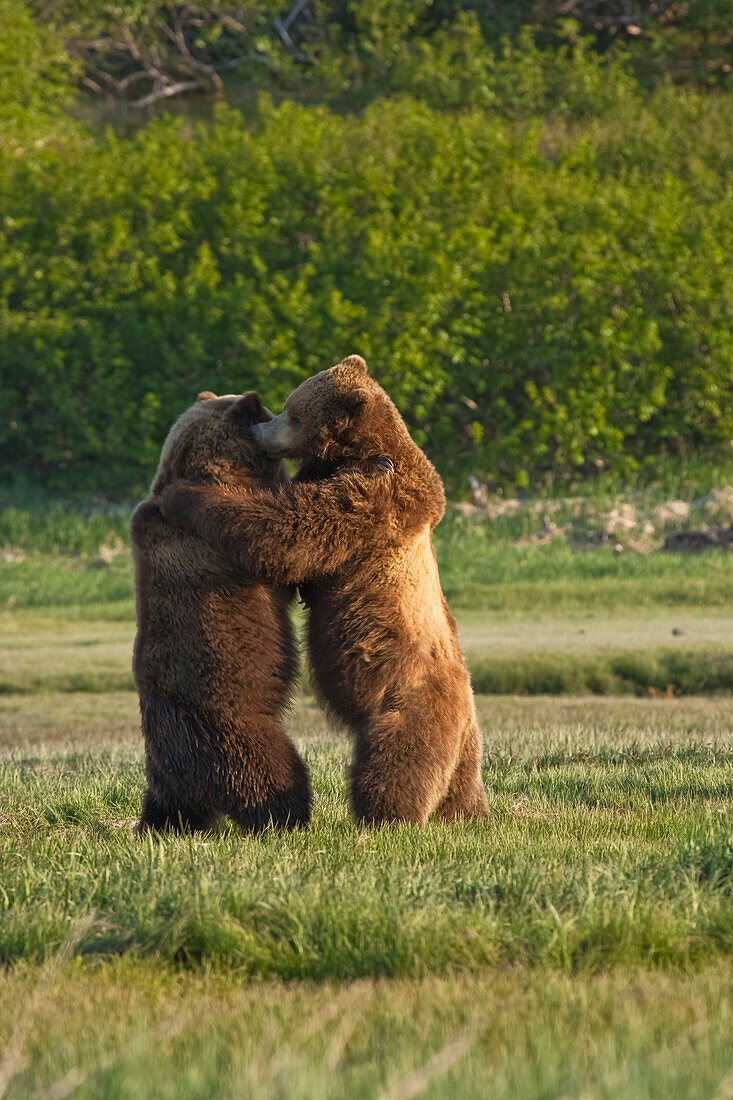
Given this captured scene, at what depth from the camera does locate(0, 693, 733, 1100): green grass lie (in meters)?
2.17

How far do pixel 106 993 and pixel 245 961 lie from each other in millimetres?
384

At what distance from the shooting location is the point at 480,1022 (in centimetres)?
242

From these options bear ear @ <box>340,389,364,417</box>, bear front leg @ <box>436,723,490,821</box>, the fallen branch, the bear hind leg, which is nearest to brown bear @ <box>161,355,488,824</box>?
bear ear @ <box>340,389,364,417</box>

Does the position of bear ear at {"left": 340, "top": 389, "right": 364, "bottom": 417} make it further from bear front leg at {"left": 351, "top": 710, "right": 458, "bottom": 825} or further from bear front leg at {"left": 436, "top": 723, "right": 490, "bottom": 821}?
bear front leg at {"left": 436, "top": 723, "right": 490, "bottom": 821}

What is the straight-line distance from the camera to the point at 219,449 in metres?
4.38

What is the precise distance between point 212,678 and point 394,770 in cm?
64

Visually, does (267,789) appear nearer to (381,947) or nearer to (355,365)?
(381,947)

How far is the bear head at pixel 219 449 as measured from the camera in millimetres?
Answer: 4332

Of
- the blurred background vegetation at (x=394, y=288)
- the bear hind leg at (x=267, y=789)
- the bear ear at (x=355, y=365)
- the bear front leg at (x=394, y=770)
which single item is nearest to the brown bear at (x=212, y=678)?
the bear hind leg at (x=267, y=789)

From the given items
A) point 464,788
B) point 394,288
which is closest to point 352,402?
point 464,788

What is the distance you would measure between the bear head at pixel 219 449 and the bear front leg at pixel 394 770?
89cm

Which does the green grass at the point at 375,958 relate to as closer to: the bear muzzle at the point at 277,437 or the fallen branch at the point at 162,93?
the bear muzzle at the point at 277,437

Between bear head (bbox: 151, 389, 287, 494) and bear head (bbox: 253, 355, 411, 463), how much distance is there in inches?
4.0

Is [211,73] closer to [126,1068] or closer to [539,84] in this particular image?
[539,84]
